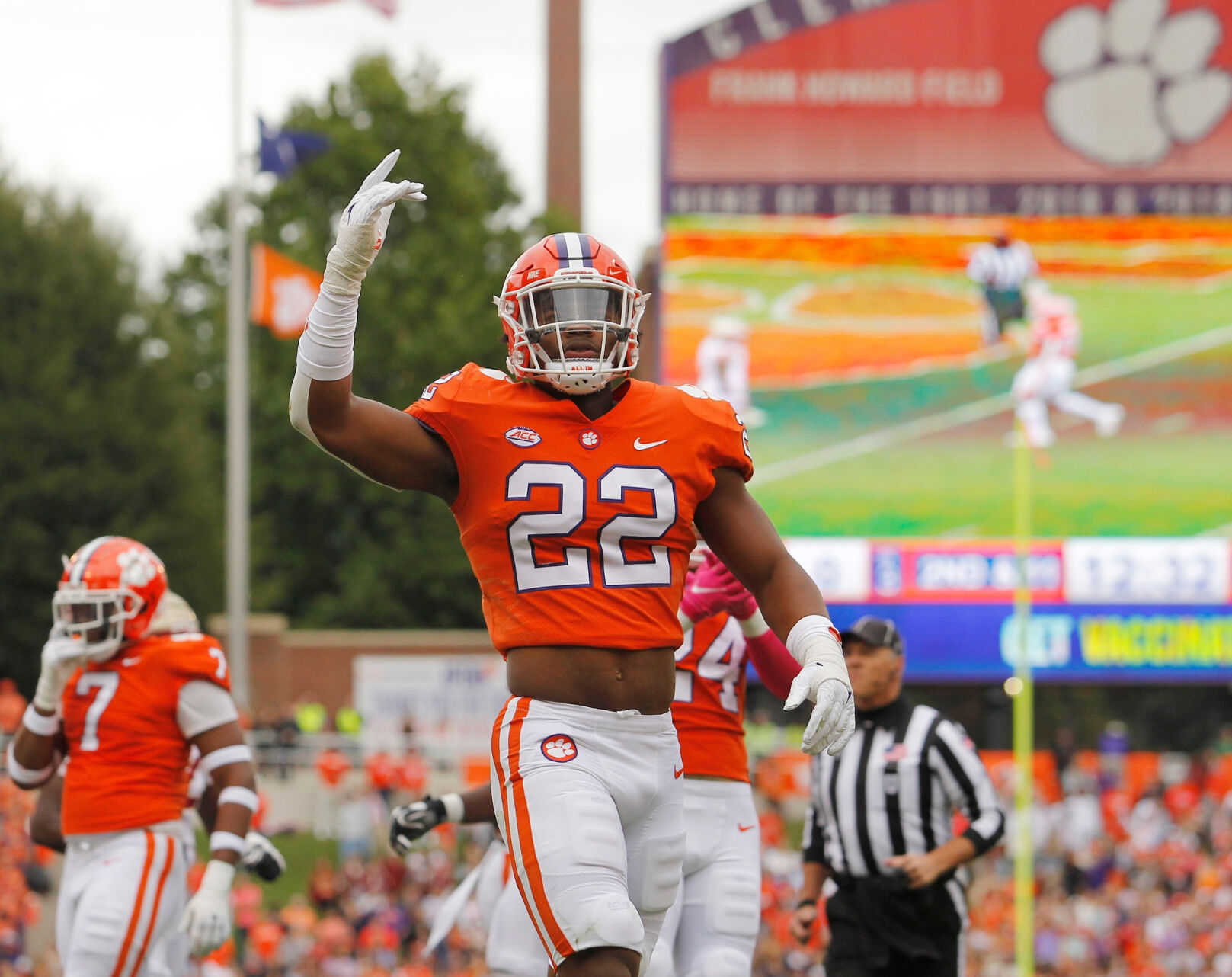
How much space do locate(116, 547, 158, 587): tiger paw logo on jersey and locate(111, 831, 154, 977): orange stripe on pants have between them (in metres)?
0.81

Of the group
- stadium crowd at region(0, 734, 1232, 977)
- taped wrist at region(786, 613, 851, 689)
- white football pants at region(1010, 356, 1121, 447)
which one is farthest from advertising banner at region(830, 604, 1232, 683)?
taped wrist at region(786, 613, 851, 689)

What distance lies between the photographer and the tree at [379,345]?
1123 inches

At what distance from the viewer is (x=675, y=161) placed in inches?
708

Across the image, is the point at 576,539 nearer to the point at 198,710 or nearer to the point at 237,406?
the point at 198,710

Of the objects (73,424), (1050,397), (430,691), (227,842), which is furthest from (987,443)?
(227,842)

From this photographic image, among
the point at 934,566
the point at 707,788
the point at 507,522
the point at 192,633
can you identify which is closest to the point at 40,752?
the point at 192,633

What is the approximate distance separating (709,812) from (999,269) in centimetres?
1307

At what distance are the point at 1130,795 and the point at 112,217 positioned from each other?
15177 millimetres

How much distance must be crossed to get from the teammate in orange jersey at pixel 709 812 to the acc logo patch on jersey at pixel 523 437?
63.4 inches

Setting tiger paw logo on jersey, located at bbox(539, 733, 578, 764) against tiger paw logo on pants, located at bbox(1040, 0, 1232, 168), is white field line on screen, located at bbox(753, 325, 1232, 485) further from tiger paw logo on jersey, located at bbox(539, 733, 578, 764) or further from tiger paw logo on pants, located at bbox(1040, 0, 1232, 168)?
tiger paw logo on jersey, located at bbox(539, 733, 578, 764)

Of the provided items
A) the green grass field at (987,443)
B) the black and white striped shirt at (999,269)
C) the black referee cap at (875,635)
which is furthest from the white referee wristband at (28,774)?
the black and white striped shirt at (999,269)

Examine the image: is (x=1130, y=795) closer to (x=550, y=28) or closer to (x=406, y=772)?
(x=406, y=772)

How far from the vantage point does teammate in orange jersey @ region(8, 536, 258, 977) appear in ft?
18.2

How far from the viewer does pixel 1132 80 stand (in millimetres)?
18578
